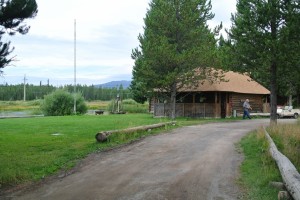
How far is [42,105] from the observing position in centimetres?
4553

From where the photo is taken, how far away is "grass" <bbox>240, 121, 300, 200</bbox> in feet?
26.7

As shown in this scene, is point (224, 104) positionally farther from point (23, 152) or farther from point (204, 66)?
point (23, 152)

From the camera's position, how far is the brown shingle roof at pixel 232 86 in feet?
113

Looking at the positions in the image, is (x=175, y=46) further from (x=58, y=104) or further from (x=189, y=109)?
(x=58, y=104)

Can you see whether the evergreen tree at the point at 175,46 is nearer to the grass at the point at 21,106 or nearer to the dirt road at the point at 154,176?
the dirt road at the point at 154,176

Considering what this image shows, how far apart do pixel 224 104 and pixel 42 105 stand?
2173cm

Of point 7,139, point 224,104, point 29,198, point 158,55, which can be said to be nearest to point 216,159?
point 29,198

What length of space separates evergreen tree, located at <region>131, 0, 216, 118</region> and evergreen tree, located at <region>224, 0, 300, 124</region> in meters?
5.91

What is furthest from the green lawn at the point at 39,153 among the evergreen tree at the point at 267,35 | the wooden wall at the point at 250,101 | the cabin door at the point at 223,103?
the wooden wall at the point at 250,101

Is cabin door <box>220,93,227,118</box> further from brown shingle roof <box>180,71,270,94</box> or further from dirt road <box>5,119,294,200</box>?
dirt road <box>5,119,294,200</box>

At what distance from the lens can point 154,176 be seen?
9.80 m

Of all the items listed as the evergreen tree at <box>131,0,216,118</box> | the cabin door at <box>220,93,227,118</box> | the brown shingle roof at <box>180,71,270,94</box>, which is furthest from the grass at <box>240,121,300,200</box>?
the cabin door at <box>220,93,227,118</box>

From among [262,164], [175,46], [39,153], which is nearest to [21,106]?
[175,46]

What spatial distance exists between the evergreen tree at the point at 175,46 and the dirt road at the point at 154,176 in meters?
14.8
